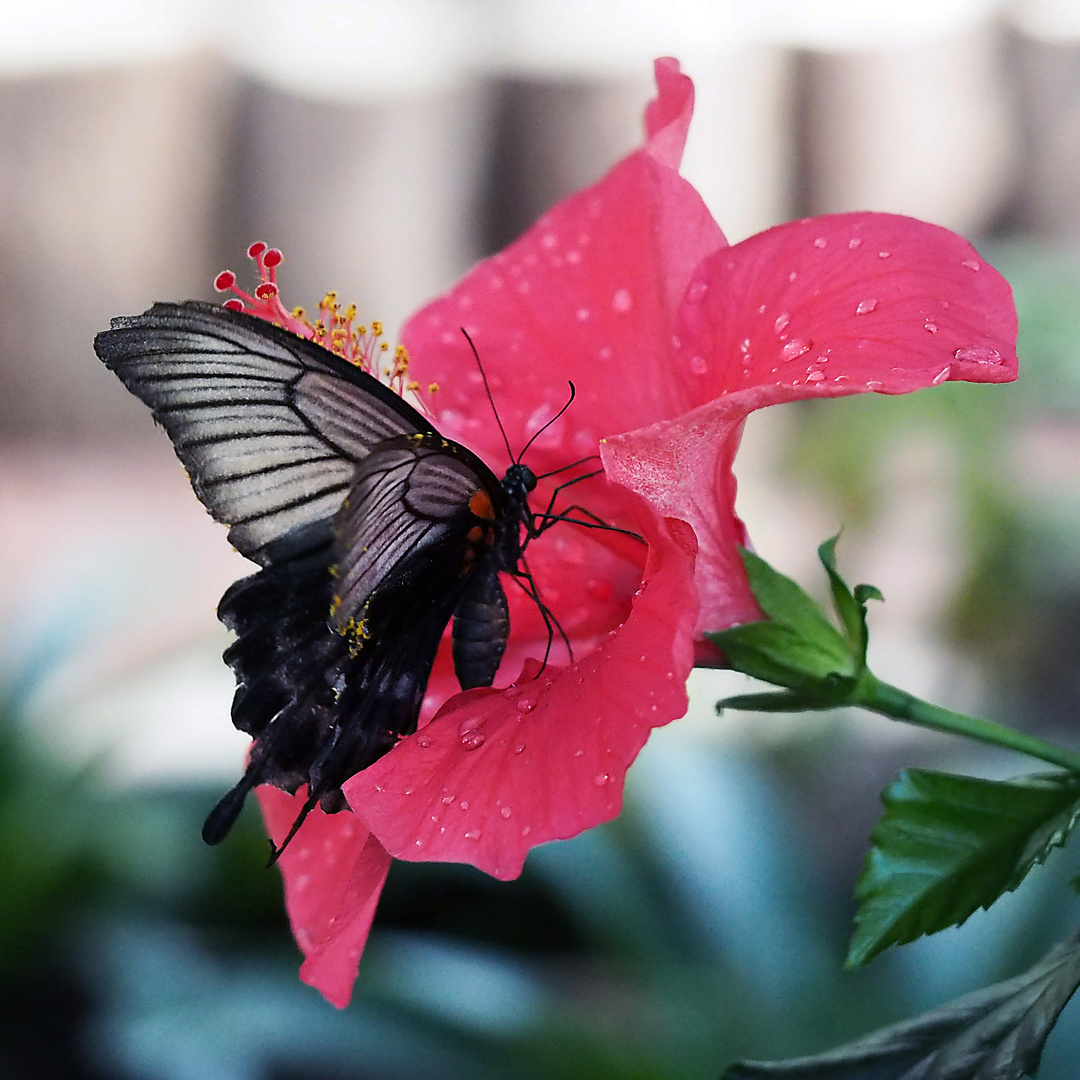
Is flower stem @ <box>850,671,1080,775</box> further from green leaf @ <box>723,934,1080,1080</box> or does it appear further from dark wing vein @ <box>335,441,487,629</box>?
dark wing vein @ <box>335,441,487,629</box>

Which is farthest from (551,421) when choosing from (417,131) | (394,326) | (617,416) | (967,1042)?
(417,131)

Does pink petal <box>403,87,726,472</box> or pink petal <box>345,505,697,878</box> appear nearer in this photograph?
pink petal <box>345,505,697,878</box>

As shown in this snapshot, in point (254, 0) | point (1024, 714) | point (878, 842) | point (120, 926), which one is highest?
point (254, 0)

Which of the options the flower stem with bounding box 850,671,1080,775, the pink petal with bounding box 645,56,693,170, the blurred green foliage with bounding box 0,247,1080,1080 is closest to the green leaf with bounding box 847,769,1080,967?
the flower stem with bounding box 850,671,1080,775

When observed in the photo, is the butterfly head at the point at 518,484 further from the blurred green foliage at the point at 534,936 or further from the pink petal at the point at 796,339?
the blurred green foliage at the point at 534,936

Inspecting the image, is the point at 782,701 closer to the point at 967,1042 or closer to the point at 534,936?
the point at 967,1042

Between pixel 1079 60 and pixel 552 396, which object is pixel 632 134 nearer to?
pixel 1079 60

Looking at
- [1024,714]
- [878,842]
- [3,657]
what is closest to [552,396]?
[878,842]
